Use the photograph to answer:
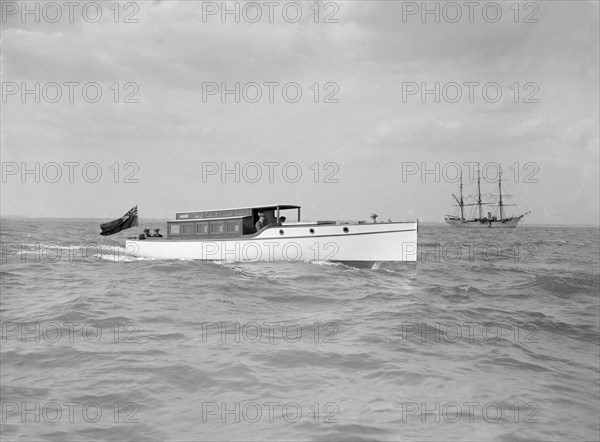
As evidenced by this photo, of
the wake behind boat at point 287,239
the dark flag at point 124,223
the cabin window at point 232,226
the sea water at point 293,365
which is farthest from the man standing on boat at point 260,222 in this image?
the dark flag at point 124,223

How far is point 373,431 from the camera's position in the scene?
7059 mm

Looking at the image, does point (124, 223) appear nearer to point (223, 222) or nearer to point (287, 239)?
point (223, 222)

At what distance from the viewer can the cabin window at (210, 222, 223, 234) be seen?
32375mm

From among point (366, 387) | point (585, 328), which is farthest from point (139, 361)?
point (585, 328)

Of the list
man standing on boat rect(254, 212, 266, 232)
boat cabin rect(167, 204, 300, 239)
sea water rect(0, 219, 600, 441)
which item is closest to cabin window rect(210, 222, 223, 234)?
boat cabin rect(167, 204, 300, 239)

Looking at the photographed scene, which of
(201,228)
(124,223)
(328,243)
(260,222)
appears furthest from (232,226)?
(124,223)

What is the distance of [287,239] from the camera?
96.5 feet

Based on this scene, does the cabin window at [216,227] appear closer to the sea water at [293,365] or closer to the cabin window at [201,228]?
the cabin window at [201,228]

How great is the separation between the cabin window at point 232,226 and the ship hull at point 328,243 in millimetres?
940

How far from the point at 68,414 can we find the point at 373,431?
487 centimetres

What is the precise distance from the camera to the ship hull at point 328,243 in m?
28.5

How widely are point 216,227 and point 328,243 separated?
8.54m

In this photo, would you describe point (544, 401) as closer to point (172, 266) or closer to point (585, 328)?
point (585, 328)

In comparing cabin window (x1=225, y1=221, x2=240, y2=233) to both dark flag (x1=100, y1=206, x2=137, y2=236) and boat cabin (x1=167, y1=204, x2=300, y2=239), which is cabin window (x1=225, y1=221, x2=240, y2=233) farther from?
dark flag (x1=100, y1=206, x2=137, y2=236)
